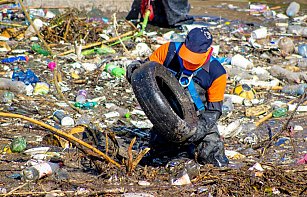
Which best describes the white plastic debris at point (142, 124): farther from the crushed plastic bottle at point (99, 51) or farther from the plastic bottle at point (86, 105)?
the crushed plastic bottle at point (99, 51)

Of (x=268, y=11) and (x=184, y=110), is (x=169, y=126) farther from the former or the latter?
(x=268, y=11)

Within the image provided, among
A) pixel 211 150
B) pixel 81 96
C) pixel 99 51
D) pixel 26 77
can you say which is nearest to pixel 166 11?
pixel 99 51

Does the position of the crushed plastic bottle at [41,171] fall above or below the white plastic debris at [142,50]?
above

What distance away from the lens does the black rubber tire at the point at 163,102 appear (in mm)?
4742

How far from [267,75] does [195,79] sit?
384 cm

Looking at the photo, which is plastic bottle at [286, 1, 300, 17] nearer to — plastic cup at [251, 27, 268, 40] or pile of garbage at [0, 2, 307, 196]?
pile of garbage at [0, 2, 307, 196]

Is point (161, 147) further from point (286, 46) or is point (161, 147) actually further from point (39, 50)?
point (286, 46)

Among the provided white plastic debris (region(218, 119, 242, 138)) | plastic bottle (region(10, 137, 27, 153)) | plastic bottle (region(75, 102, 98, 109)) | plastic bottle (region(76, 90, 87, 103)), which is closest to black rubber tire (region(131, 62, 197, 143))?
plastic bottle (region(10, 137, 27, 153))

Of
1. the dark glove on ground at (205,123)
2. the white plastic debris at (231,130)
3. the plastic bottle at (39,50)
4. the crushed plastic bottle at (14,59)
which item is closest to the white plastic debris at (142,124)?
the white plastic debris at (231,130)

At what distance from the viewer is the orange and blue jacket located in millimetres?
5230

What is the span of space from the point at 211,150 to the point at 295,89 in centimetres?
299

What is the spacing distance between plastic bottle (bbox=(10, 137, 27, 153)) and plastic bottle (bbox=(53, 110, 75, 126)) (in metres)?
0.94

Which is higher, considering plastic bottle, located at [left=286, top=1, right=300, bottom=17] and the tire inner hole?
the tire inner hole

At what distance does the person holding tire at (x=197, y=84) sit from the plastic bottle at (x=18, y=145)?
4.02ft
